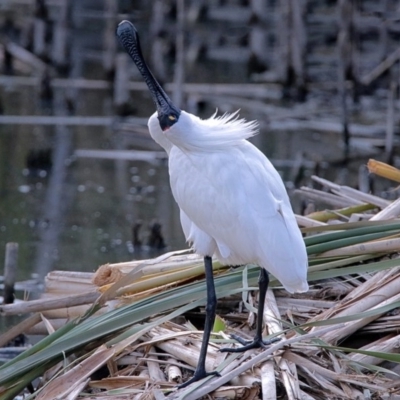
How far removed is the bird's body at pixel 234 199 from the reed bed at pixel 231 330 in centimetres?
33

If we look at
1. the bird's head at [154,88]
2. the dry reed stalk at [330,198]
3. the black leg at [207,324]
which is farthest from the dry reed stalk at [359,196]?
the bird's head at [154,88]

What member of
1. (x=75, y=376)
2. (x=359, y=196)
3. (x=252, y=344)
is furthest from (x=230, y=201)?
(x=359, y=196)

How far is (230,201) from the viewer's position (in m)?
4.24

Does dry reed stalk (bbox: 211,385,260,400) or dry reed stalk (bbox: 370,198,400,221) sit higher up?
dry reed stalk (bbox: 370,198,400,221)

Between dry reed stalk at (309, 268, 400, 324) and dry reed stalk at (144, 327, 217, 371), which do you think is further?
dry reed stalk at (309, 268, 400, 324)

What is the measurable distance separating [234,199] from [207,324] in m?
0.55

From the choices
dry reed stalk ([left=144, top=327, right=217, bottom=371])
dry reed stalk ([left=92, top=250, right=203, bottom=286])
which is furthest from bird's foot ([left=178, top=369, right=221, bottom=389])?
dry reed stalk ([left=92, top=250, right=203, bottom=286])

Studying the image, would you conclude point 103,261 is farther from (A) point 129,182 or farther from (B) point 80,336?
(B) point 80,336

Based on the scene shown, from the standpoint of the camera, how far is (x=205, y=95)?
45.0 feet

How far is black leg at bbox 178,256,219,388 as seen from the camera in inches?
167

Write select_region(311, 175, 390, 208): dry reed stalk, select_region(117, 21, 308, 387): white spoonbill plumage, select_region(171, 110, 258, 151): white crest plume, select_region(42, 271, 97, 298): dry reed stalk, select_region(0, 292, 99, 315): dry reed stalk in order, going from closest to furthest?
select_region(117, 21, 308, 387): white spoonbill plumage, select_region(171, 110, 258, 151): white crest plume, select_region(0, 292, 99, 315): dry reed stalk, select_region(42, 271, 97, 298): dry reed stalk, select_region(311, 175, 390, 208): dry reed stalk

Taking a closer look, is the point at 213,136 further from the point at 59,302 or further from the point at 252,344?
the point at 59,302

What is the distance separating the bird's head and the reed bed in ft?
2.34

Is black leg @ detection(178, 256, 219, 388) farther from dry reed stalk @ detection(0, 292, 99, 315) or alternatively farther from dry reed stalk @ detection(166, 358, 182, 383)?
dry reed stalk @ detection(0, 292, 99, 315)
